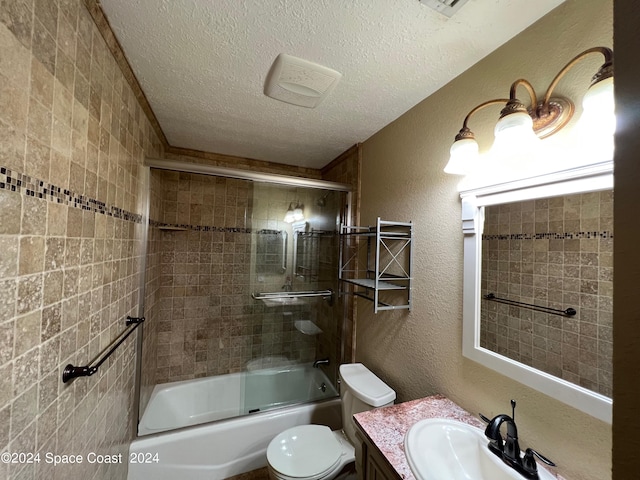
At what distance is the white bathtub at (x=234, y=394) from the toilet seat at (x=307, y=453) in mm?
466

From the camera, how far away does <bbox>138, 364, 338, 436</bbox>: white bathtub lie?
1.95 meters

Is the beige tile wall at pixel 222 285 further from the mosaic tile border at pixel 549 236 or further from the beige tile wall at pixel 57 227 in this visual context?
the mosaic tile border at pixel 549 236

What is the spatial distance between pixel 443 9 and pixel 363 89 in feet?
1.63

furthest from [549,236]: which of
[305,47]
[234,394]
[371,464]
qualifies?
[234,394]

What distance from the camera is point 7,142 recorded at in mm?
554

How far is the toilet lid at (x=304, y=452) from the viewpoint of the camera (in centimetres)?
127

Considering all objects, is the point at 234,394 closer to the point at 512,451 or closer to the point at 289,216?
the point at 289,216

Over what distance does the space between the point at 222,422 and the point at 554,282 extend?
6.65ft

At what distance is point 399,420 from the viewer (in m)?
1.02

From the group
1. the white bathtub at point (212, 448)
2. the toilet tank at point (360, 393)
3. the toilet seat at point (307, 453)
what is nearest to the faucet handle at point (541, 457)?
the toilet tank at point (360, 393)

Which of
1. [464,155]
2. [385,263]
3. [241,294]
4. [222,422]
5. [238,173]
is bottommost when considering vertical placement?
[222,422]

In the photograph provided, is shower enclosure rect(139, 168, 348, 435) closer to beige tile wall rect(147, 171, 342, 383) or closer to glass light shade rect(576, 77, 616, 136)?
beige tile wall rect(147, 171, 342, 383)

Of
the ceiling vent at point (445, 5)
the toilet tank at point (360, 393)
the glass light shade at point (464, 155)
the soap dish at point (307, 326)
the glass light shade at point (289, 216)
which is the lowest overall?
the toilet tank at point (360, 393)

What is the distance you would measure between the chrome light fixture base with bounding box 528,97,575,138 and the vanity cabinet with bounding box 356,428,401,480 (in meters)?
1.26
